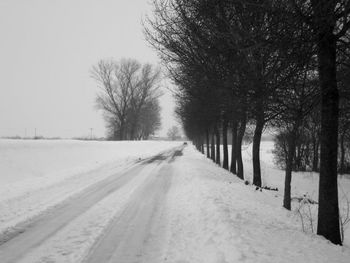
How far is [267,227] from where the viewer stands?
283 inches

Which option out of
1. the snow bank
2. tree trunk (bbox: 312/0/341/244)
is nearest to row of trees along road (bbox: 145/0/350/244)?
tree trunk (bbox: 312/0/341/244)

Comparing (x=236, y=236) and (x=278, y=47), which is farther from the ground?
(x=278, y=47)

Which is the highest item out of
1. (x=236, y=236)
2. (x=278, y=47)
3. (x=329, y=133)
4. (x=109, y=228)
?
(x=278, y=47)

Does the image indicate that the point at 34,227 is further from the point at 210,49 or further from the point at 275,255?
the point at 210,49

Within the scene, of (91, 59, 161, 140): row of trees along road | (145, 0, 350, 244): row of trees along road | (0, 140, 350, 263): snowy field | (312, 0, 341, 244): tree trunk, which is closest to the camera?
(0, 140, 350, 263): snowy field

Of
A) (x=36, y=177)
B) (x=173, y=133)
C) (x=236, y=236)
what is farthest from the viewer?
(x=173, y=133)

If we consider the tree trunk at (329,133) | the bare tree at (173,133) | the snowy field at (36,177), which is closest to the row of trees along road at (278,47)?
the tree trunk at (329,133)

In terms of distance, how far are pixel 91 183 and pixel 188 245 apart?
869cm

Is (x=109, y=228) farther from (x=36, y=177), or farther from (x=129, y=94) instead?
(x=129, y=94)

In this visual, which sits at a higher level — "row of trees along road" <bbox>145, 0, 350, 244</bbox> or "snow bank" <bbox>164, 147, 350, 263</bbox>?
"row of trees along road" <bbox>145, 0, 350, 244</bbox>

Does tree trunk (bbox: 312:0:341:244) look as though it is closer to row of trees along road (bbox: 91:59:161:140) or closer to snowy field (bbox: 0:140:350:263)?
snowy field (bbox: 0:140:350:263)

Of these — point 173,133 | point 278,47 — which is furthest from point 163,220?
point 173,133

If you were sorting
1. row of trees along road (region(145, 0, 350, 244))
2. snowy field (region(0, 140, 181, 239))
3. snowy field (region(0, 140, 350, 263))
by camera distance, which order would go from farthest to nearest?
snowy field (region(0, 140, 181, 239)), row of trees along road (region(145, 0, 350, 244)), snowy field (region(0, 140, 350, 263))

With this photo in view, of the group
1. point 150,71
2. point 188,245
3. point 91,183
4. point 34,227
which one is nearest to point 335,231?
point 188,245
